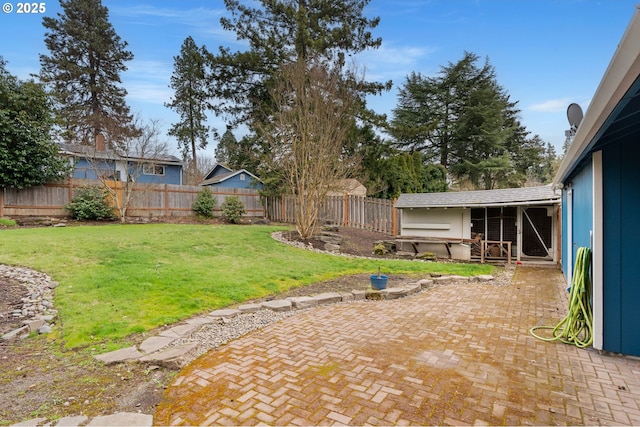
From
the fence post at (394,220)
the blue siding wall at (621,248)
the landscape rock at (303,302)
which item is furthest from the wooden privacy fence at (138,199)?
the blue siding wall at (621,248)

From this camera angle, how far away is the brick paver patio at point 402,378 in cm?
238

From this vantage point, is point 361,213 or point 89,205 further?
point 361,213

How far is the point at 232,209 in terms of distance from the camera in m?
16.1

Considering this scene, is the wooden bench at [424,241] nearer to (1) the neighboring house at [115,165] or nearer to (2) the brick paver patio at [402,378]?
(2) the brick paver patio at [402,378]

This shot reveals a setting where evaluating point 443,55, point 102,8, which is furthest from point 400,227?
point 102,8

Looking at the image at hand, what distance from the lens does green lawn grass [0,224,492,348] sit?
4363mm

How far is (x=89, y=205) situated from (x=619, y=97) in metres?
15.2

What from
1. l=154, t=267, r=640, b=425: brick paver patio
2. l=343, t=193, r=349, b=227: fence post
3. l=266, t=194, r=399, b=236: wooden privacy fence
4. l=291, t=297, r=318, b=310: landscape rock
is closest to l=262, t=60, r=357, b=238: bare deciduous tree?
l=266, t=194, r=399, b=236: wooden privacy fence

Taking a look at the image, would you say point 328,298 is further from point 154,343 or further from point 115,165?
point 115,165

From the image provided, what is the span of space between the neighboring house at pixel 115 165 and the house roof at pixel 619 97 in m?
15.0

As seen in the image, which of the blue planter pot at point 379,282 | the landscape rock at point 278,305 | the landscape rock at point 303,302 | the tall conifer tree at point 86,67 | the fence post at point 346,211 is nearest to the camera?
the landscape rock at point 278,305

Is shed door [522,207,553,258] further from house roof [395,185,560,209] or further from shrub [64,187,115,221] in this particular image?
shrub [64,187,115,221]

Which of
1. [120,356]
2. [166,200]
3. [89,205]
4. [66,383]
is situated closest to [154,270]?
[120,356]

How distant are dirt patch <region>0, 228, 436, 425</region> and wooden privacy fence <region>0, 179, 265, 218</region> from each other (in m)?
11.1
